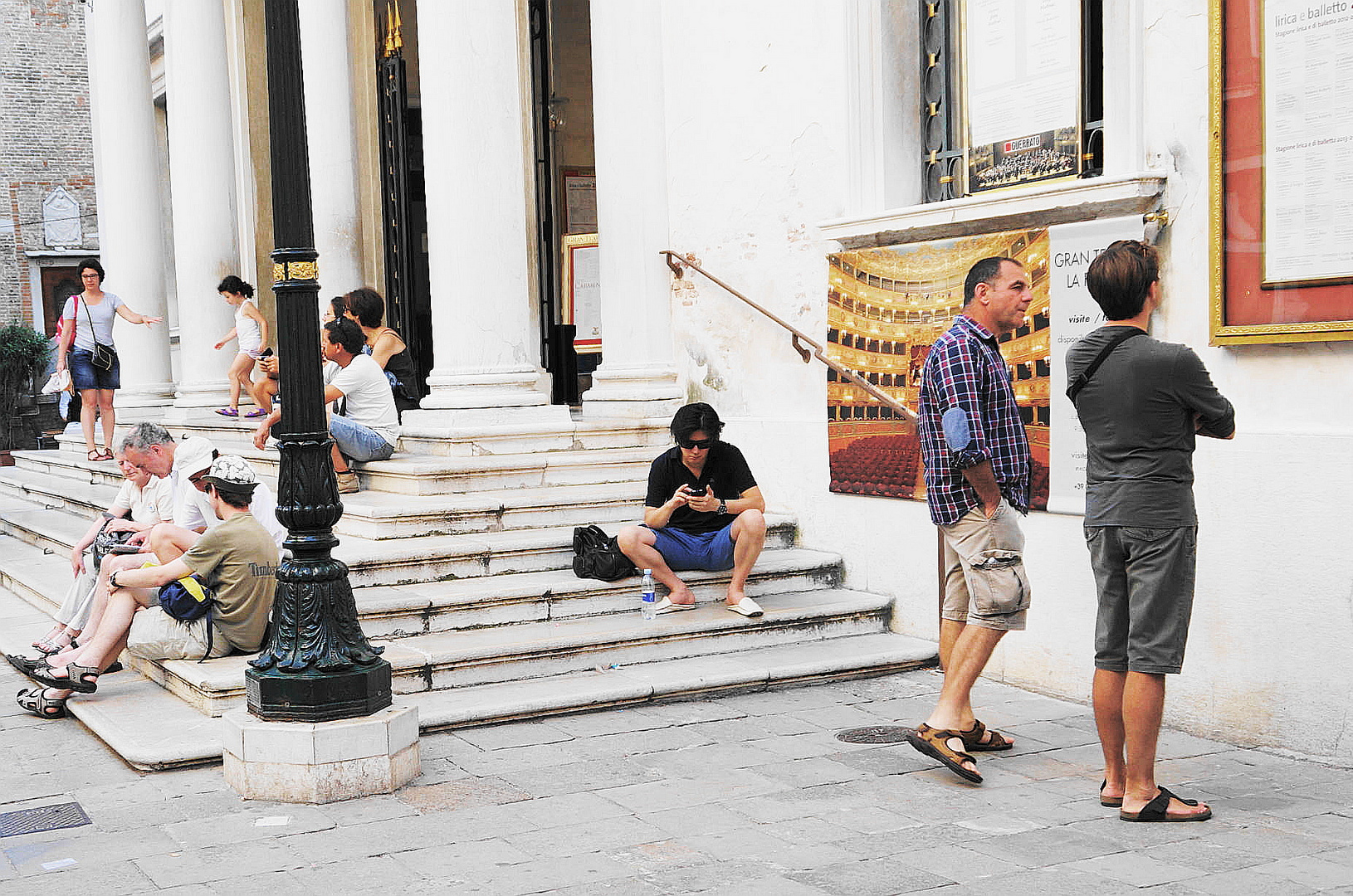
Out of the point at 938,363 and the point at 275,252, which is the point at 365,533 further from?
the point at 938,363

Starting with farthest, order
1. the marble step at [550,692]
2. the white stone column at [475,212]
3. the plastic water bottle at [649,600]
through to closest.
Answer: the white stone column at [475,212] → the plastic water bottle at [649,600] → the marble step at [550,692]

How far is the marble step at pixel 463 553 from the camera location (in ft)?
25.4

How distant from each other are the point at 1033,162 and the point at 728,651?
3.00 meters

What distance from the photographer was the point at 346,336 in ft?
30.5

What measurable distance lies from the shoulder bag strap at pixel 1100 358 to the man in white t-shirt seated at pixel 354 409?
5396 mm

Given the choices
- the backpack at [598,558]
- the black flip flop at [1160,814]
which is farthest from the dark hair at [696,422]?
the black flip flop at [1160,814]

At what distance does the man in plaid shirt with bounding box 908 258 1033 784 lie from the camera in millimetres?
5379

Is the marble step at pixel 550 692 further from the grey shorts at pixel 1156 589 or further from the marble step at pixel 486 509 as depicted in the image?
the grey shorts at pixel 1156 589

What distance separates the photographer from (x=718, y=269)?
9.37 m

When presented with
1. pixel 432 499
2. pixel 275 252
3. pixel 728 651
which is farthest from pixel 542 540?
pixel 275 252

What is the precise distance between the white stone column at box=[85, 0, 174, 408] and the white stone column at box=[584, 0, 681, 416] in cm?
748

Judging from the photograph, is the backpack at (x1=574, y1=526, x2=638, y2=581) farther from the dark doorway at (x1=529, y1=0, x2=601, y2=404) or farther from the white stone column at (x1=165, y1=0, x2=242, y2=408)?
the white stone column at (x1=165, y1=0, x2=242, y2=408)

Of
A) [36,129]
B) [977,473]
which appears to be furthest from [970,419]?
[36,129]

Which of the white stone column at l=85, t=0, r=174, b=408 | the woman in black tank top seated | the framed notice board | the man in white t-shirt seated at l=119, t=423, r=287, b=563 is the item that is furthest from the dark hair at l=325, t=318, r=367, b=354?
the white stone column at l=85, t=0, r=174, b=408
